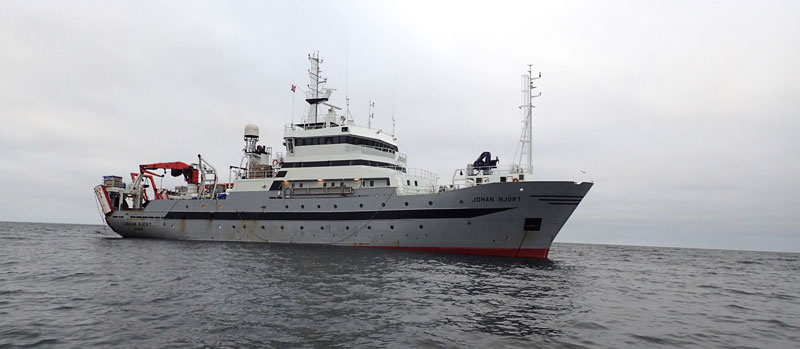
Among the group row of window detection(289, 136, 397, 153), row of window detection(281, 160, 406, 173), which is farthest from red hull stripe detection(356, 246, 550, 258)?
row of window detection(289, 136, 397, 153)

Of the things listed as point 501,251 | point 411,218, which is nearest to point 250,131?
point 411,218

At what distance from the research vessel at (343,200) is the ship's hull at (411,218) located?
0.06 m

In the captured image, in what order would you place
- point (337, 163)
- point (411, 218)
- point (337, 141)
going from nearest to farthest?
point (411, 218) < point (337, 163) < point (337, 141)

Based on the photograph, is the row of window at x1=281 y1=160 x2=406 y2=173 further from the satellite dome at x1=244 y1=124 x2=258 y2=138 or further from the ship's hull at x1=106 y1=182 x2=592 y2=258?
the satellite dome at x1=244 y1=124 x2=258 y2=138

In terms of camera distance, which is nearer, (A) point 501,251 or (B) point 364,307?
(B) point 364,307

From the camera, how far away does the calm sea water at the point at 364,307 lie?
837cm

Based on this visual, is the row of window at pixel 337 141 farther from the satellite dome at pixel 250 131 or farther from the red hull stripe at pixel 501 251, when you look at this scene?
the red hull stripe at pixel 501 251

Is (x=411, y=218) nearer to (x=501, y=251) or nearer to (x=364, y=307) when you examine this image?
(x=501, y=251)

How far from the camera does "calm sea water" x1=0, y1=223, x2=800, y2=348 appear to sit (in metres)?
8.37

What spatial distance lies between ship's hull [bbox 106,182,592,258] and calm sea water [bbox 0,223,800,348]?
3946 mm

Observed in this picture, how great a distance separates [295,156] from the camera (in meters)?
29.0

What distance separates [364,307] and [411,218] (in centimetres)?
1385

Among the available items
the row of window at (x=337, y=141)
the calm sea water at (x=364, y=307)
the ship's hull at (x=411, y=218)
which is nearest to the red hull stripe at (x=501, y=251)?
the ship's hull at (x=411, y=218)

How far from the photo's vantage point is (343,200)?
2589 centimetres
